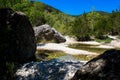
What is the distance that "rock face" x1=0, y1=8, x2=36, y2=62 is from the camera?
19.0 meters

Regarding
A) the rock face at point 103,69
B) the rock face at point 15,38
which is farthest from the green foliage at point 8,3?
the rock face at point 103,69

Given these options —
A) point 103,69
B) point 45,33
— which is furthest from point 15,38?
point 45,33

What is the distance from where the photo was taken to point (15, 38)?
19.7 meters

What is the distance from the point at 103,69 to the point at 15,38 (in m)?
10.3

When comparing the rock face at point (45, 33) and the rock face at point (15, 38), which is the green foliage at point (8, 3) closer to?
the rock face at point (45, 33)

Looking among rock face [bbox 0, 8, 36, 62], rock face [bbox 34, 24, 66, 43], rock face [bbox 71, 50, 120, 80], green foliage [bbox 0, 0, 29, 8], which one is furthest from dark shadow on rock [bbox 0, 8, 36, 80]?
rock face [bbox 34, 24, 66, 43]

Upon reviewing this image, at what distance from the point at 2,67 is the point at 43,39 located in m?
41.7

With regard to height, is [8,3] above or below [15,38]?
above

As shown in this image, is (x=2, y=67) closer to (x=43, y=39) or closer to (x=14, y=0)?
(x=14, y=0)

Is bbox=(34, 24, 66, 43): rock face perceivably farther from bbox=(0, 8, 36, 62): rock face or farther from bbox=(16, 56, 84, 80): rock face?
bbox=(16, 56, 84, 80): rock face

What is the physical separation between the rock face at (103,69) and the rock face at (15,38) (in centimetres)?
839

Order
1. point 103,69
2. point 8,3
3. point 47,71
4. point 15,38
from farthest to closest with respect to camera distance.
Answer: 1. point 8,3
2. point 15,38
3. point 47,71
4. point 103,69

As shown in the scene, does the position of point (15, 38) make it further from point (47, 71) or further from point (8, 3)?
point (8, 3)

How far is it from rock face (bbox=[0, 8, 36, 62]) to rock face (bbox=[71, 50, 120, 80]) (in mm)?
8393
